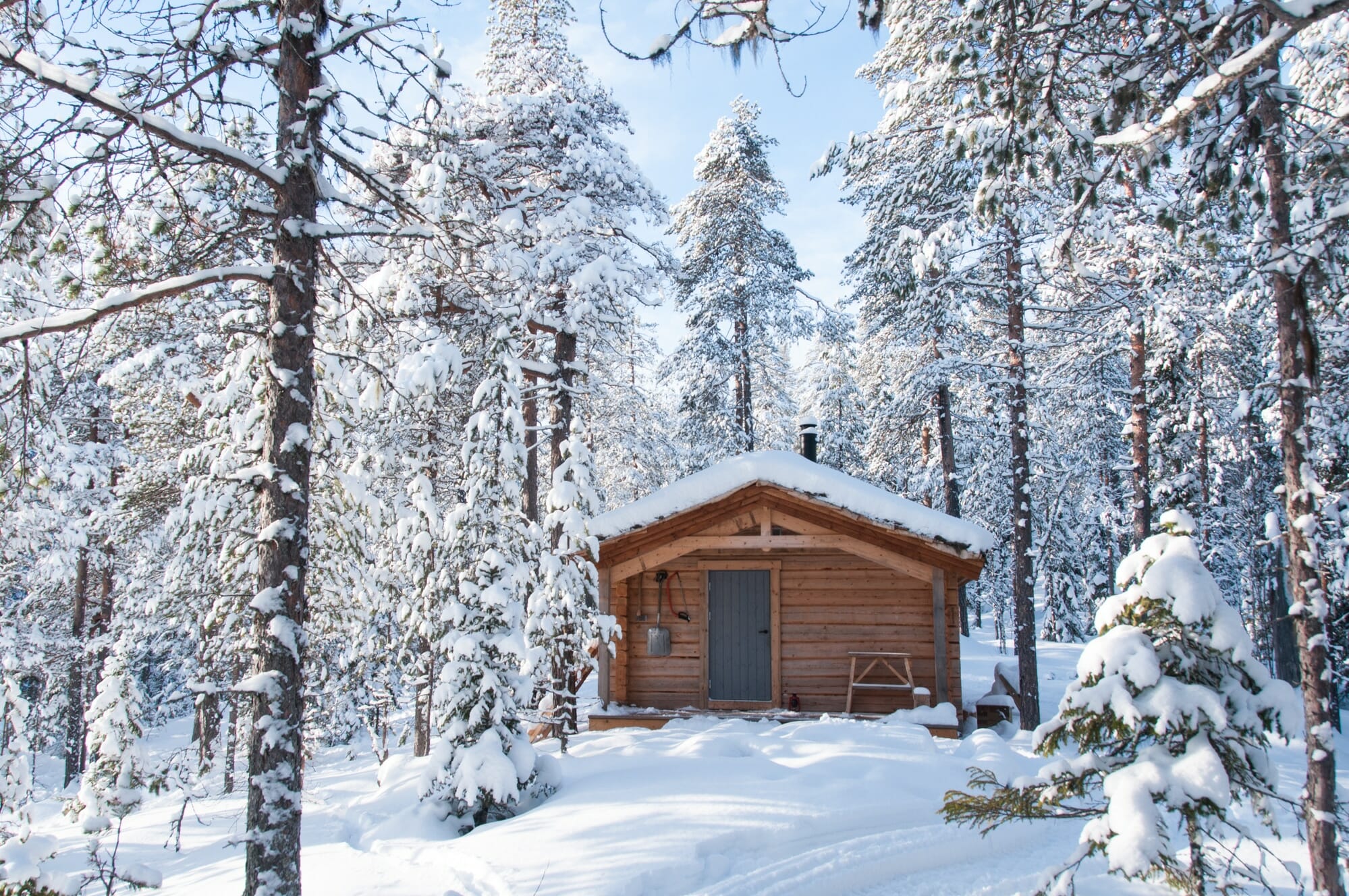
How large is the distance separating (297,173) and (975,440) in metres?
25.0

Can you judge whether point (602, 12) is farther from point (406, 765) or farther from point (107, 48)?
point (406, 765)

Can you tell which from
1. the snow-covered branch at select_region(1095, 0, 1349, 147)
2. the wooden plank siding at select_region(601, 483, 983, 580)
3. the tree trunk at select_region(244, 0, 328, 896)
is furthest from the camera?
the wooden plank siding at select_region(601, 483, 983, 580)

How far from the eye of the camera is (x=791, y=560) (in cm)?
1348

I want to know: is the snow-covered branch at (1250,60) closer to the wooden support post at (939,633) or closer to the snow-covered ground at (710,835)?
the snow-covered ground at (710,835)

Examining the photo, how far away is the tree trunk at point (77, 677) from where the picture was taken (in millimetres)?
19922

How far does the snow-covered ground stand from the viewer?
6.25 meters

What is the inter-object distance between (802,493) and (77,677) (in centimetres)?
2105

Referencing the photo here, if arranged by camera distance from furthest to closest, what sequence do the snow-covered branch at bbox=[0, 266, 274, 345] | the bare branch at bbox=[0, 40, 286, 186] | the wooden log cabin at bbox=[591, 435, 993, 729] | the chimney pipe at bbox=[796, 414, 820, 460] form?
the chimney pipe at bbox=[796, 414, 820, 460], the wooden log cabin at bbox=[591, 435, 993, 729], the snow-covered branch at bbox=[0, 266, 274, 345], the bare branch at bbox=[0, 40, 286, 186]

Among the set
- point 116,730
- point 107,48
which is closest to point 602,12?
point 107,48

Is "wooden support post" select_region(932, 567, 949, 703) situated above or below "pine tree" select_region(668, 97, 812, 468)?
below

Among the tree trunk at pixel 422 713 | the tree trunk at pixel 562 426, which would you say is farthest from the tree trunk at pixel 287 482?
the tree trunk at pixel 422 713

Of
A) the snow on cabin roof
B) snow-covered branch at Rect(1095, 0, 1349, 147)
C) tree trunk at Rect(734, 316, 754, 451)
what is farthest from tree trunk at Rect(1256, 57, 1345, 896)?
tree trunk at Rect(734, 316, 754, 451)

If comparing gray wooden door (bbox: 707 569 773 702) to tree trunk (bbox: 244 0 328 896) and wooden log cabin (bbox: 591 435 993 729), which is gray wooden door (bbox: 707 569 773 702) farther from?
tree trunk (bbox: 244 0 328 896)

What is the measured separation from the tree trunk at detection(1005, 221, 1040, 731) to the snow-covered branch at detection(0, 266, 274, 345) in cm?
1267
